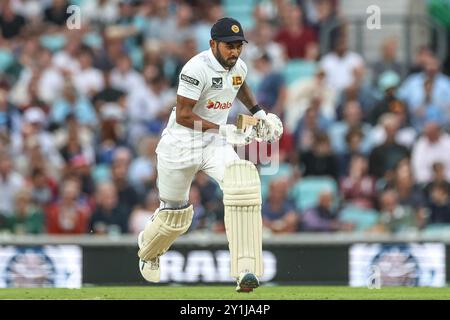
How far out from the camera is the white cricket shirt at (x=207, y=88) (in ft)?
33.4

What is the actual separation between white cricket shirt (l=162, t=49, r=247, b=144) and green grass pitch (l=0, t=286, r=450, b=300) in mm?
1275

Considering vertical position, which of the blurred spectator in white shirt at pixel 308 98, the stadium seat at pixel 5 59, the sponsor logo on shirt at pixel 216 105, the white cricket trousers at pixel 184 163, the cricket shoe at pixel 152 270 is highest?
the stadium seat at pixel 5 59

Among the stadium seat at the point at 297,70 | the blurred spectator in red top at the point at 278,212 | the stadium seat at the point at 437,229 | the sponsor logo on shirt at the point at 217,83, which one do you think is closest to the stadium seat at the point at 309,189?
the blurred spectator in red top at the point at 278,212

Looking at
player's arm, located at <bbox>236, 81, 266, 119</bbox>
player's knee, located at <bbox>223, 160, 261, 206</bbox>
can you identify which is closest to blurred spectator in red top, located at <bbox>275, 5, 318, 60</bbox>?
player's arm, located at <bbox>236, 81, 266, 119</bbox>

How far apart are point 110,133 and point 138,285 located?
3337 millimetres

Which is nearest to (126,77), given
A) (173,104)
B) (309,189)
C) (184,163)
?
(173,104)

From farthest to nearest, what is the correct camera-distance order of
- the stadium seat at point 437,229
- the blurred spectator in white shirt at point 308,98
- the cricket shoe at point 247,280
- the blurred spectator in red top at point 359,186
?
the blurred spectator in white shirt at point 308,98
the blurred spectator in red top at point 359,186
the stadium seat at point 437,229
the cricket shoe at point 247,280

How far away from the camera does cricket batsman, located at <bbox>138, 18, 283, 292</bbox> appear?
9.90m

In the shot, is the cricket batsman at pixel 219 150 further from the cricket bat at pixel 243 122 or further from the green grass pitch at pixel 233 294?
the green grass pitch at pixel 233 294

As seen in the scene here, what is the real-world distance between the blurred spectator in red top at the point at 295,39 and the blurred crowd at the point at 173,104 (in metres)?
0.02

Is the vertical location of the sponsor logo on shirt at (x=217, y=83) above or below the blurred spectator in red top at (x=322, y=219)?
above

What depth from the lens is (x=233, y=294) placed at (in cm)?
1082

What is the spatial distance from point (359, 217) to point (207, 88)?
17.2 ft
